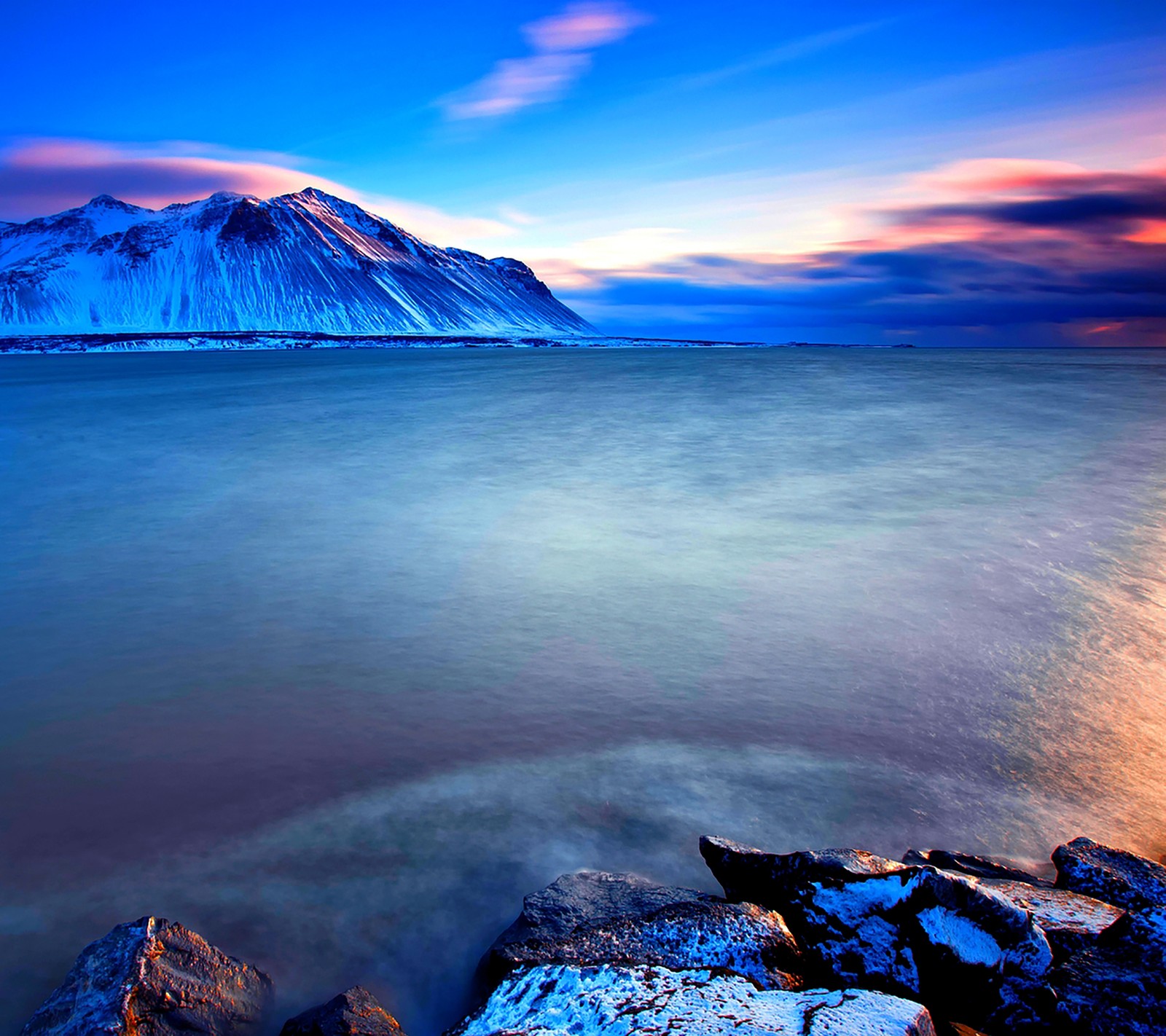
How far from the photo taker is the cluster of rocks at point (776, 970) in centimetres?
198

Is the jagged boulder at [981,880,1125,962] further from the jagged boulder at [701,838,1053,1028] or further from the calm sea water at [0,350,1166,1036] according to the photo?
the calm sea water at [0,350,1166,1036]

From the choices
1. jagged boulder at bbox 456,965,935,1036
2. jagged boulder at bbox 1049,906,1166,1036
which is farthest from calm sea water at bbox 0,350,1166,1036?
jagged boulder at bbox 1049,906,1166,1036

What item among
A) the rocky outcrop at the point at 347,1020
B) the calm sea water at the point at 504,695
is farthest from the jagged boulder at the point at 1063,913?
the rocky outcrop at the point at 347,1020

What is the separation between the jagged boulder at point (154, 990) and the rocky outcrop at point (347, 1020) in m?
0.21

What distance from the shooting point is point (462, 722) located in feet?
13.5

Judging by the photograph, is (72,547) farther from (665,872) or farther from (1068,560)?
(1068,560)

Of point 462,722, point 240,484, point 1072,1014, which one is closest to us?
point 1072,1014

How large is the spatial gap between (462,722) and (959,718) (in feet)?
9.08

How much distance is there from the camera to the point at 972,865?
288 centimetres

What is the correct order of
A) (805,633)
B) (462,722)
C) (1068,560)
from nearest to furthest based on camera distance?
(462,722)
(805,633)
(1068,560)

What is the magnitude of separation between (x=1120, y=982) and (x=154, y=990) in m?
2.75

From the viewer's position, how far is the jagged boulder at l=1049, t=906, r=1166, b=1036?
2031mm

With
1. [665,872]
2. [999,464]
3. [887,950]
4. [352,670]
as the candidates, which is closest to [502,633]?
[352,670]

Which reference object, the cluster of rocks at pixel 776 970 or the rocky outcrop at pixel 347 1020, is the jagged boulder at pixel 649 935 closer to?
the cluster of rocks at pixel 776 970
